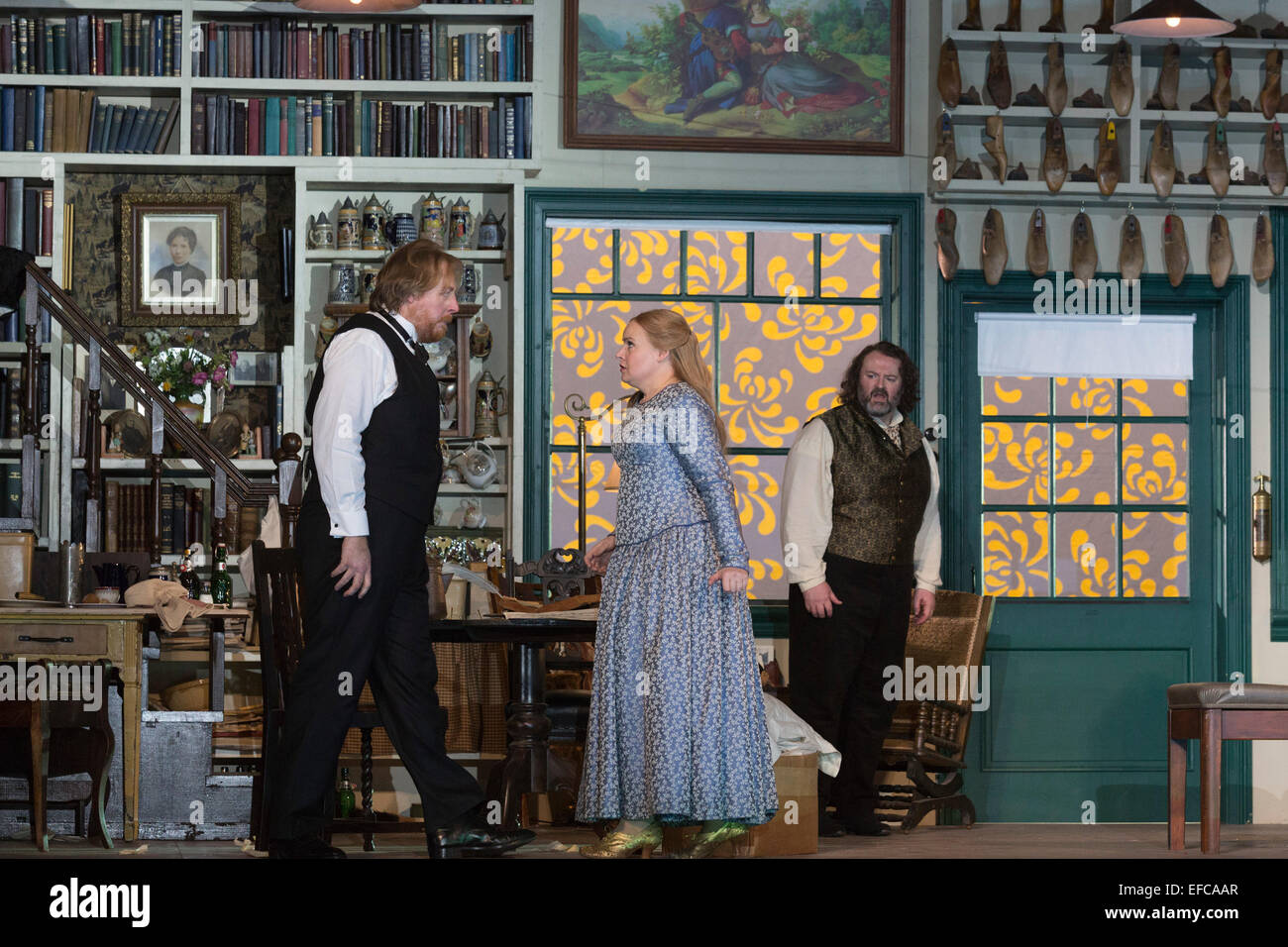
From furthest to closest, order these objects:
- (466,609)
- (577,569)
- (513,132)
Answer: (513,132) → (466,609) → (577,569)

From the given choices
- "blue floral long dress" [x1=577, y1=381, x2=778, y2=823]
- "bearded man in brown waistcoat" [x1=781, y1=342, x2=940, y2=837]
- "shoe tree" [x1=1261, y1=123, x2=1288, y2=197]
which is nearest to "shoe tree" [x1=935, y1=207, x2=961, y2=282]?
"bearded man in brown waistcoat" [x1=781, y1=342, x2=940, y2=837]

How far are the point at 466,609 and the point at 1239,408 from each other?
3.34 meters

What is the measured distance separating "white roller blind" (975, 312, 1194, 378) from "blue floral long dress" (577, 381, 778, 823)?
295 cm

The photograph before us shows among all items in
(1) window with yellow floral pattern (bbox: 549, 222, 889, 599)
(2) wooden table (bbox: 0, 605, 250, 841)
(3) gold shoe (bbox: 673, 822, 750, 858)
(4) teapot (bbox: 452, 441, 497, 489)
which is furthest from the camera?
(1) window with yellow floral pattern (bbox: 549, 222, 889, 599)

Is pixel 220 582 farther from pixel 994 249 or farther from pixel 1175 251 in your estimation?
pixel 1175 251

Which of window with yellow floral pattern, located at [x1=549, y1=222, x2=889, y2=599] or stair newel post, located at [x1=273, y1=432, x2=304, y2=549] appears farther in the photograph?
window with yellow floral pattern, located at [x1=549, y1=222, x2=889, y2=599]

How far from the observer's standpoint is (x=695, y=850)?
462 cm

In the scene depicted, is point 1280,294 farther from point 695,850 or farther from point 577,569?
point 695,850

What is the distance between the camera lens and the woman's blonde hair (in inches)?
182

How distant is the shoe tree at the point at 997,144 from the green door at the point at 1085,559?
48 cm

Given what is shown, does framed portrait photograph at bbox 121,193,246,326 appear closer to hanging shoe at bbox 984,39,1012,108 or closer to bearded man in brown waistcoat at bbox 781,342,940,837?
bearded man in brown waistcoat at bbox 781,342,940,837

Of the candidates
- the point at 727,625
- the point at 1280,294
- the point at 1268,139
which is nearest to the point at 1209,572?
the point at 1280,294

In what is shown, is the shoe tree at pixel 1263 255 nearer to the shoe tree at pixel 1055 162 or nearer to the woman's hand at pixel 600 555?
the shoe tree at pixel 1055 162

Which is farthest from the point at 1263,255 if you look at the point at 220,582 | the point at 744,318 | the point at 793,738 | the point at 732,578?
the point at 220,582
